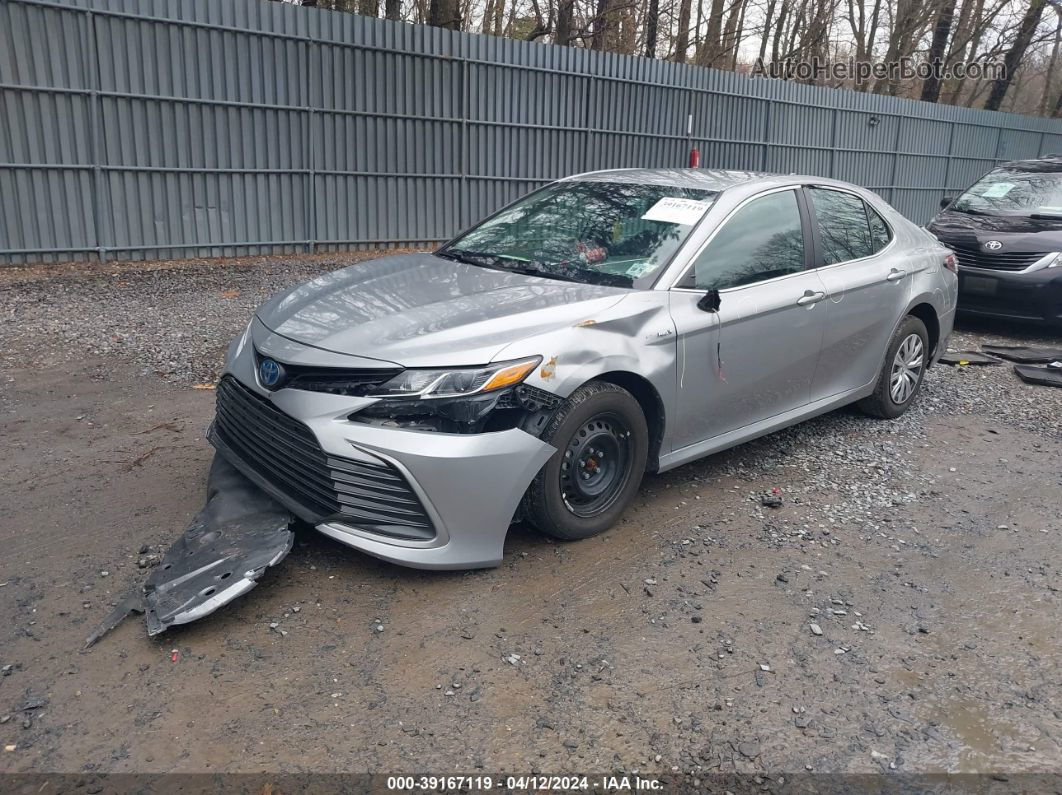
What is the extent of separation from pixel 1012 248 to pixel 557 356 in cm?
695

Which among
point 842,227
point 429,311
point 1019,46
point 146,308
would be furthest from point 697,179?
point 1019,46

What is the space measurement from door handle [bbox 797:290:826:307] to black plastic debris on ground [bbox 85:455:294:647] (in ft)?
9.65

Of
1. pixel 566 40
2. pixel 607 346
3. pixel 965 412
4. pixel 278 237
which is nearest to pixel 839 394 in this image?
pixel 965 412

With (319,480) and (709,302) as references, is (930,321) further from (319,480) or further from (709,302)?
(319,480)

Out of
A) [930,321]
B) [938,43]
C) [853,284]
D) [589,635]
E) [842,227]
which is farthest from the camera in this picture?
[938,43]

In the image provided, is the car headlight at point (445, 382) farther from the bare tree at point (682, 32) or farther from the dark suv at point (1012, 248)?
the bare tree at point (682, 32)

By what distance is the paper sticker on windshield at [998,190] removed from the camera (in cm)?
1010

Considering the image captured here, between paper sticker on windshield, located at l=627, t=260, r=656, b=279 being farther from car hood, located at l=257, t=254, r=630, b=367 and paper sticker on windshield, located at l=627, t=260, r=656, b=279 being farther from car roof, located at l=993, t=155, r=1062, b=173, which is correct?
car roof, located at l=993, t=155, r=1062, b=173

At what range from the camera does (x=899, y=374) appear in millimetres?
6121

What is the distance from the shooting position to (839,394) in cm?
555

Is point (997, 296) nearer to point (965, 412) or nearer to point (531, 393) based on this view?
point (965, 412)

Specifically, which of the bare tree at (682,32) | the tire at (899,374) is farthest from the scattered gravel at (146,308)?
the bare tree at (682,32)

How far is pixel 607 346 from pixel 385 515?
1.21m

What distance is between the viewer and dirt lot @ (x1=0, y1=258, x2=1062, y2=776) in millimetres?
2861
